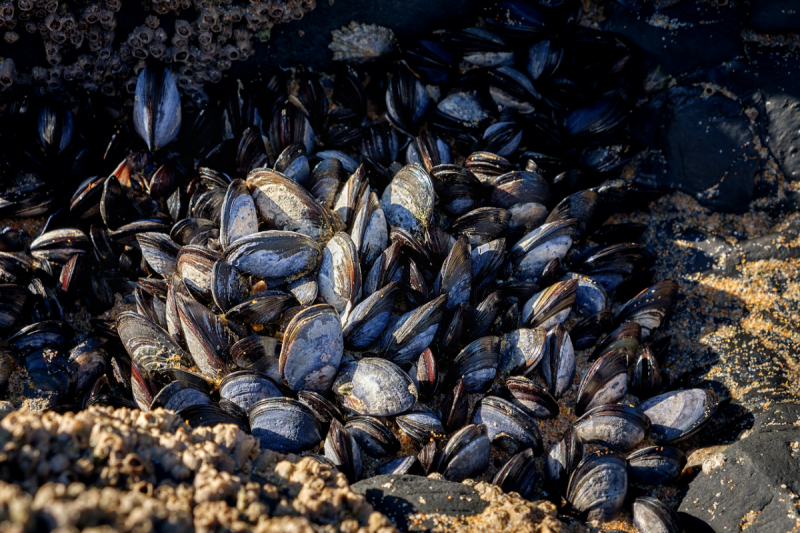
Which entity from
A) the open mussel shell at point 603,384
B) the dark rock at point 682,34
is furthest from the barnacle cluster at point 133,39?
the open mussel shell at point 603,384

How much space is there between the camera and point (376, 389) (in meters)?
2.45

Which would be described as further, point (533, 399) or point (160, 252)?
point (160, 252)

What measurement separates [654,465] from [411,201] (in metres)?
1.74

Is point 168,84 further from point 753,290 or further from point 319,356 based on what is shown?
point 753,290

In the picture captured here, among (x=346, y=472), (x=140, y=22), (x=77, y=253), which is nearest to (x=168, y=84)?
(x=140, y=22)

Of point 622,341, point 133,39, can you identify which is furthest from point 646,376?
point 133,39

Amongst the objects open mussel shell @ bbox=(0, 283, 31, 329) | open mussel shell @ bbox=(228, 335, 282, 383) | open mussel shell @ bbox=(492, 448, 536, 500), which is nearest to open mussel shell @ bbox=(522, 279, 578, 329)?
open mussel shell @ bbox=(492, 448, 536, 500)

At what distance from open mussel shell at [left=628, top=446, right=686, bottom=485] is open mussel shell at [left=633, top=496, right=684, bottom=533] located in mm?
131

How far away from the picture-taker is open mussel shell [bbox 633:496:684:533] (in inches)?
88.2

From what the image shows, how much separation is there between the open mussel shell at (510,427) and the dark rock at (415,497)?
1.54ft

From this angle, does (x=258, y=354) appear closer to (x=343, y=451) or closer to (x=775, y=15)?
(x=343, y=451)

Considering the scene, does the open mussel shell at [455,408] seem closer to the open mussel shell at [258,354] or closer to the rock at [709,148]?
the open mussel shell at [258,354]

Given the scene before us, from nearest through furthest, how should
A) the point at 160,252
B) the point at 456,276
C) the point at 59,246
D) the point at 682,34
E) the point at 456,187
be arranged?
the point at 456,276
the point at 160,252
the point at 59,246
the point at 456,187
the point at 682,34

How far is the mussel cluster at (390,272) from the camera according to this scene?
96.4 inches
